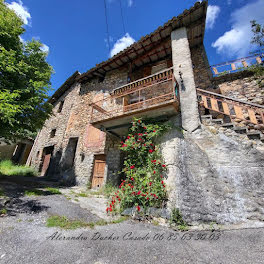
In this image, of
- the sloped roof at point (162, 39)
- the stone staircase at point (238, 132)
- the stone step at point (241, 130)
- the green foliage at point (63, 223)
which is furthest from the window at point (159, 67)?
the green foliage at point (63, 223)

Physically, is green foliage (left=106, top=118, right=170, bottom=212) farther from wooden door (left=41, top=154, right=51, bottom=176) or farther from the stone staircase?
wooden door (left=41, top=154, right=51, bottom=176)

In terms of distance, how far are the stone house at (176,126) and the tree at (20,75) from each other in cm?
249

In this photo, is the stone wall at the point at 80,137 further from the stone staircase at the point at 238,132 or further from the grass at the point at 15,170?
the stone staircase at the point at 238,132

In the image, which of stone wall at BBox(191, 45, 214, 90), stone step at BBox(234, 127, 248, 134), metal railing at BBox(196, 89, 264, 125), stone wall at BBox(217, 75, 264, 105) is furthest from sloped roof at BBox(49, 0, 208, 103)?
stone step at BBox(234, 127, 248, 134)

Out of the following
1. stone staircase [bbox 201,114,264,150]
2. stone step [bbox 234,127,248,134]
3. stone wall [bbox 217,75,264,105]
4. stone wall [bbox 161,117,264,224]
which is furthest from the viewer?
stone wall [bbox 217,75,264,105]

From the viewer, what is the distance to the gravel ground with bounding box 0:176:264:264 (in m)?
2.09

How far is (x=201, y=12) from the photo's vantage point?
20.0ft

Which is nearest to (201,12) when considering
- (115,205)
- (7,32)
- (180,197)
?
(180,197)

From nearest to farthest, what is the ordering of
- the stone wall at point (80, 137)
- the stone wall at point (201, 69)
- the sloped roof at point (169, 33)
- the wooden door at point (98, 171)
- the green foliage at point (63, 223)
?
the green foliage at point (63, 223) < the sloped roof at point (169, 33) < the stone wall at point (201, 69) < the wooden door at point (98, 171) < the stone wall at point (80, 137)

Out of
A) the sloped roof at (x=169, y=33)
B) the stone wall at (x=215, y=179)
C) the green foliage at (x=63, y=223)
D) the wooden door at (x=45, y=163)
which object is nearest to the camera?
the green foliage at (x=63, y=223)

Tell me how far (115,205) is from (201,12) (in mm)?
8727

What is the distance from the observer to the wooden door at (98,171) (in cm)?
729

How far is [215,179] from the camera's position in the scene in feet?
12.3

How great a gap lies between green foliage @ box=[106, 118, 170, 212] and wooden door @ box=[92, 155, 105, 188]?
283 centimetres
